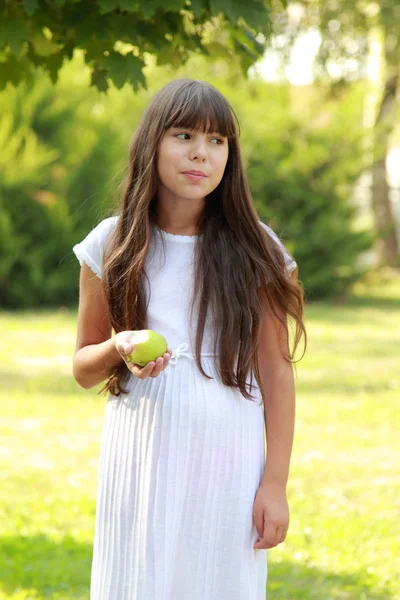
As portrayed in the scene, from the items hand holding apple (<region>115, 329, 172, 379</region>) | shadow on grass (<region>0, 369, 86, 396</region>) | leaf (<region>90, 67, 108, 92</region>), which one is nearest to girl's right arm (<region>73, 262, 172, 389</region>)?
hand holding apple (<region>115, 329, 172, 379</region>)

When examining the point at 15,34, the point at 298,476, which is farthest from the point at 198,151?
the point at 298,476

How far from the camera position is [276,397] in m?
2.48

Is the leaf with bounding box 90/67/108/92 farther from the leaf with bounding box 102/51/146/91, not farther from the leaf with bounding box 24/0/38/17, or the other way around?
the leaf with bounding box 24/0/38/17

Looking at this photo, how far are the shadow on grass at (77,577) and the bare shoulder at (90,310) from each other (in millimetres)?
2042

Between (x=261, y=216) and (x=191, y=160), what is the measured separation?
12063 millimetres

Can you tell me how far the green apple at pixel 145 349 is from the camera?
212cm

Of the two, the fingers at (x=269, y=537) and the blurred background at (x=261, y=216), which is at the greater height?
the blurred background at (x=261, y=216)

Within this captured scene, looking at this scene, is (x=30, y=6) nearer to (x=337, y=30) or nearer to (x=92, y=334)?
(x=92, y=334)

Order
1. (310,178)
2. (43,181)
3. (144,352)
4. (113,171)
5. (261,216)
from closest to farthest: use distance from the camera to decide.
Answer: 1. (144,352)
2. (261,216)
3. (43,181)
4. (113,171)
5. (310,178)

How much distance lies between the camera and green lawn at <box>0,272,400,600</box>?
450 centimetres

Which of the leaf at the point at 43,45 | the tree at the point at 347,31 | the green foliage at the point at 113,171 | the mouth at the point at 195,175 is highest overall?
the tree at the point at 347,31

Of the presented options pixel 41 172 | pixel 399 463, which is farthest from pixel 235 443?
pixel 41 172

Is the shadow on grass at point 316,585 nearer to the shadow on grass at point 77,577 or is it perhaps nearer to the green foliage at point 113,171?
the shadow on grass at point 77,577

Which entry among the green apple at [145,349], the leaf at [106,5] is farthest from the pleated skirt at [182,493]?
→ the leaf at [106,5]
